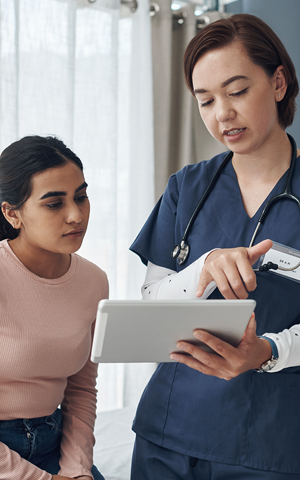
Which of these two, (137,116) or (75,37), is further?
(137,116)

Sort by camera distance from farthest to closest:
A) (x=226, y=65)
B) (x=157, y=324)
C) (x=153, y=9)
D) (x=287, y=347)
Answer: (x=153, y=9)
(x=226, y=65)
(x=287, y=347)
(x=157, y=324)

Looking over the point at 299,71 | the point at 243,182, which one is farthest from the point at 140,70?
the point at 243,182

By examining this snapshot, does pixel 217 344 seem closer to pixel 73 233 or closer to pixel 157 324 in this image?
pixel 157 324

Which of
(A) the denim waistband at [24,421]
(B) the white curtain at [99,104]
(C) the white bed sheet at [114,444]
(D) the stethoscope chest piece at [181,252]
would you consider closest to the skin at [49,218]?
(A) the denim waistband at [24,421]

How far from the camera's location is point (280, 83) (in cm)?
106

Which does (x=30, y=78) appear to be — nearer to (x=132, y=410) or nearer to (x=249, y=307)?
(x=132, y=410)

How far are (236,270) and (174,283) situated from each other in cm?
22

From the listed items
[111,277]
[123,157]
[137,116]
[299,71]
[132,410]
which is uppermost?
[299,71]

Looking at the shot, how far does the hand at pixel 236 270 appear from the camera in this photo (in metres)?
0.81

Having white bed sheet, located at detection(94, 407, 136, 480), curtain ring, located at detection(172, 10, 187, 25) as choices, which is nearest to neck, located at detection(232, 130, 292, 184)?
white bed sheet, located at detection(94, 407, 136, 480)

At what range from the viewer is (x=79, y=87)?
221cm

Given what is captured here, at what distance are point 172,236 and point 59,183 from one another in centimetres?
30

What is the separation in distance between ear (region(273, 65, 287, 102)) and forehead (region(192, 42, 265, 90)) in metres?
0.05

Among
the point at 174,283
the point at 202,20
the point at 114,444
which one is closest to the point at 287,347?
the point at 174,283
